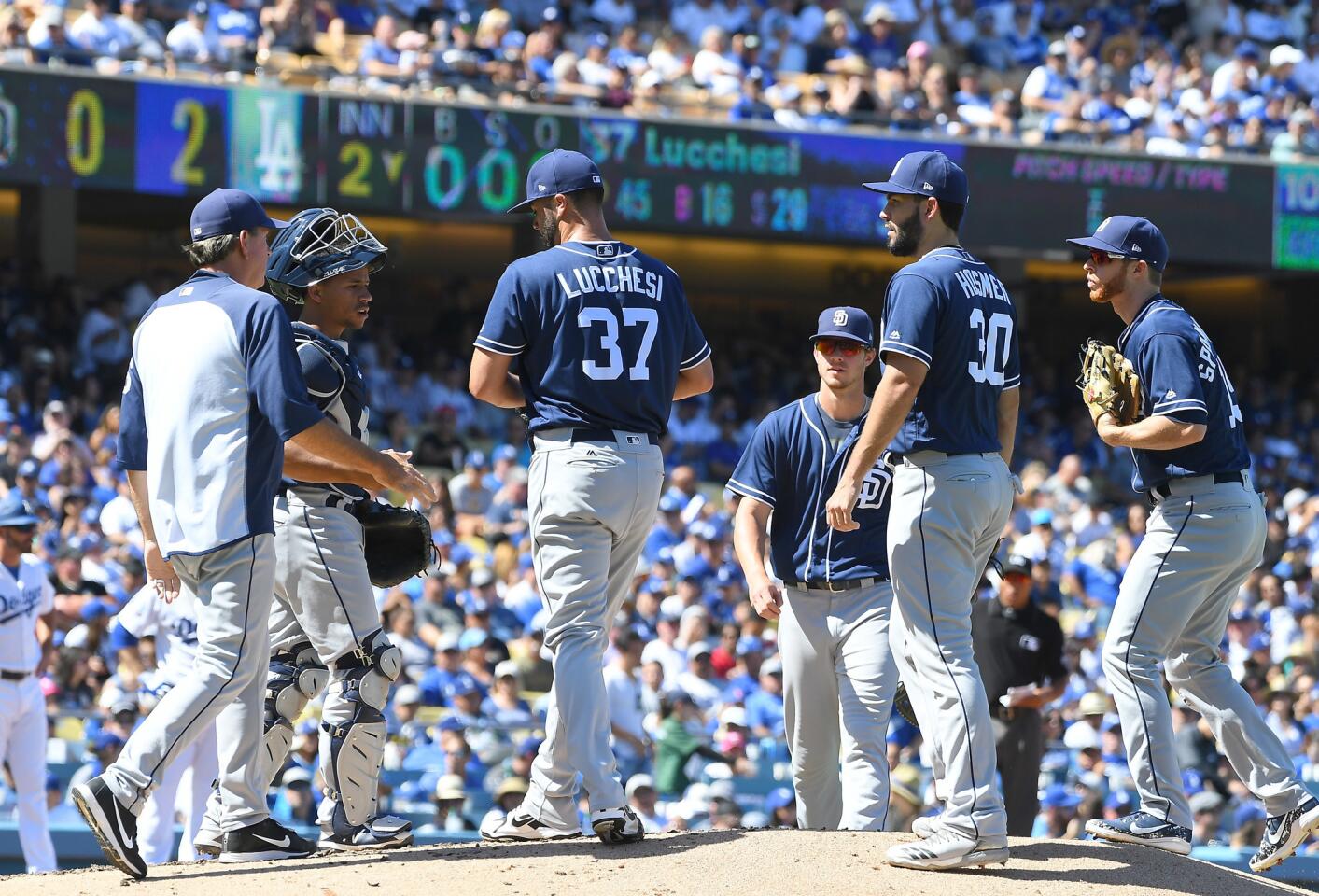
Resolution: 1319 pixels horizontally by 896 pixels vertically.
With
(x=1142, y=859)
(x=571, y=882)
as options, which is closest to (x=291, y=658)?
(x=571, y=882)

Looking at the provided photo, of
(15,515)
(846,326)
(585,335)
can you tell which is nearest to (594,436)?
(585,335)

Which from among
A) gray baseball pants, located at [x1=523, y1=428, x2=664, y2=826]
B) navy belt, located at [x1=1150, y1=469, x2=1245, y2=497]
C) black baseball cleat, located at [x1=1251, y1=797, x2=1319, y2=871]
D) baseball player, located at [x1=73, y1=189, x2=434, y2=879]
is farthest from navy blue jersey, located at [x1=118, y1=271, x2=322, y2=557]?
black baseball cleat, located at [x1=1251, y1=797, x2=1319, y2=871]

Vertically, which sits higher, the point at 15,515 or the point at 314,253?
the point at 314,253

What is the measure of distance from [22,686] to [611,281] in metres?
4.12

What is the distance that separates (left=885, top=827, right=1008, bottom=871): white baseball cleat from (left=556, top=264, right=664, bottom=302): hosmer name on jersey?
5.97 feet

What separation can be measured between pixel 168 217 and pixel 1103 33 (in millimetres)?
11539

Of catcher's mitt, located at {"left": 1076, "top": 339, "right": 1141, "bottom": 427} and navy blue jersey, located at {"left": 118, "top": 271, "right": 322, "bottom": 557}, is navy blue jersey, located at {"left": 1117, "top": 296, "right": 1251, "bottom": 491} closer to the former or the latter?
catcher's mitt, located at {"left": 1076, "top": 339, "right": 1141, "bottom": 427}

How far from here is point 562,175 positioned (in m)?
5.41

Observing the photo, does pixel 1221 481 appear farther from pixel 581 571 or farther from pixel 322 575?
pixel 322 575

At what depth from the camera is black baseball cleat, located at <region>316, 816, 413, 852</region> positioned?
5508 mm

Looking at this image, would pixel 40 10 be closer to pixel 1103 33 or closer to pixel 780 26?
pixel 780 26

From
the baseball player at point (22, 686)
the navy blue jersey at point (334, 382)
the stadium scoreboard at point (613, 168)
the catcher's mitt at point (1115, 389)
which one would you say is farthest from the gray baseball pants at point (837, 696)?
the stadium scoreboard at point (613, 168)

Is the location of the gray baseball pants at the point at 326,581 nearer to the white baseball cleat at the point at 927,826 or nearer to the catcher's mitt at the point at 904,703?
the white baseball cleat at the point at 927,826

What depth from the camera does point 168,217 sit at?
1978 centimetres
